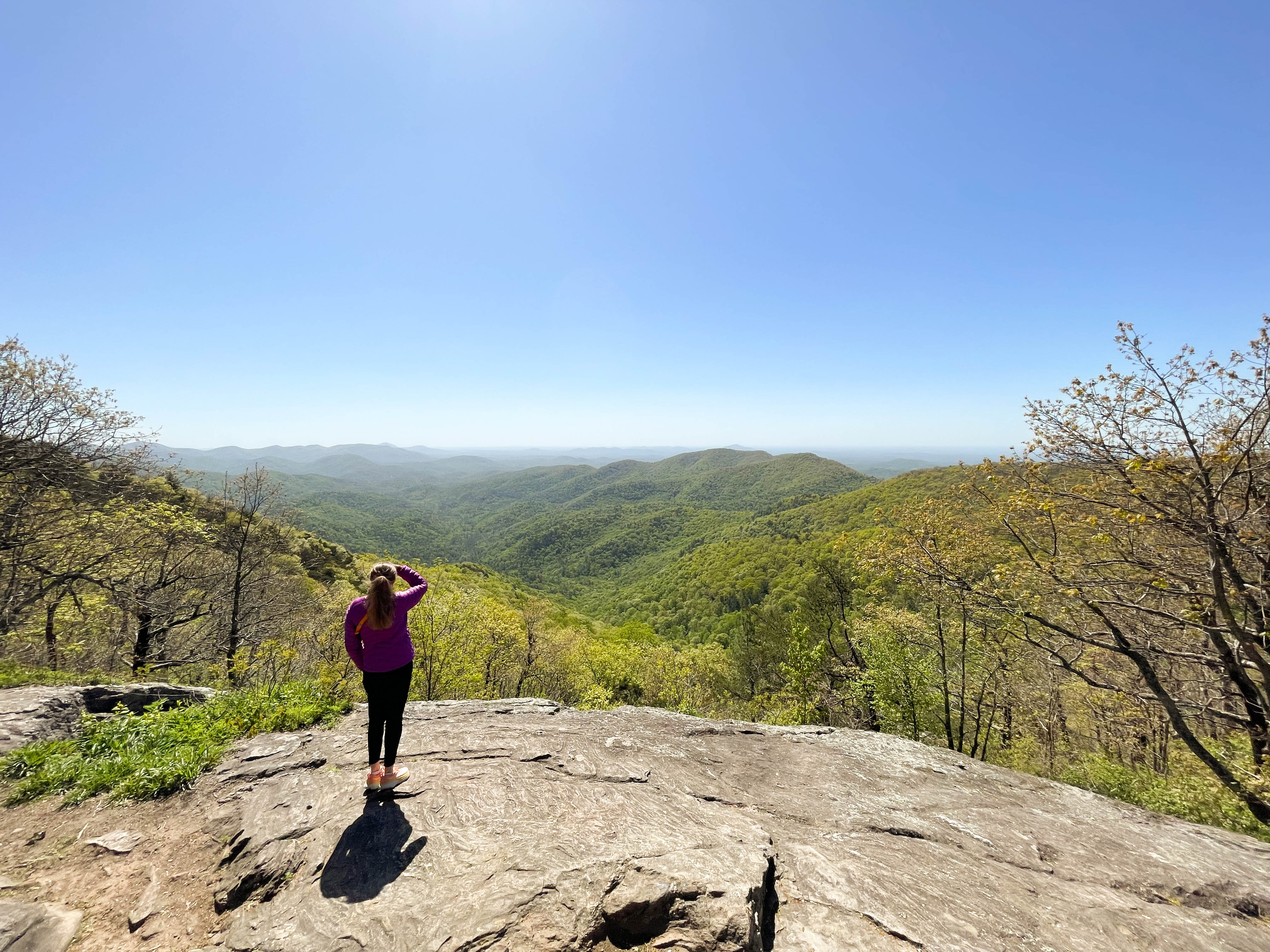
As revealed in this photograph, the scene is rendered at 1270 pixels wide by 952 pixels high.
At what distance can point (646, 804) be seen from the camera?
612cm

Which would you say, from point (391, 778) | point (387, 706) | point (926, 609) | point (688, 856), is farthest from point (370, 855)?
point (926, 609)

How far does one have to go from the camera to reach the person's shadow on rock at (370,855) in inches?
173

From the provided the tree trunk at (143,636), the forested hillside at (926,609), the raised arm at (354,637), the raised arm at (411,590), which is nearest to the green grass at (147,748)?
the forested hillside at (926,609)

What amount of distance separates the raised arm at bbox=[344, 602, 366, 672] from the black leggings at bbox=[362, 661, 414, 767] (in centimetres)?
23

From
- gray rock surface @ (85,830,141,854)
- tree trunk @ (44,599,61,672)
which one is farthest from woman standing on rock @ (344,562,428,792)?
tree trunk @ (44,599,61,672)

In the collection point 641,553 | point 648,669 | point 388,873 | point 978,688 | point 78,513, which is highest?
Answer: point 78,513

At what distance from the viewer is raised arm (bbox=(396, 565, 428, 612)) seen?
6113mm

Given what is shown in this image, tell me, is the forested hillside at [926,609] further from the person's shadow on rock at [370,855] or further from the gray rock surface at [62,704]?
the person's shadow on rock at [370,855]

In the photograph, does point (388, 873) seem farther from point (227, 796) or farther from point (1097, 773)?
point (1097, 773)

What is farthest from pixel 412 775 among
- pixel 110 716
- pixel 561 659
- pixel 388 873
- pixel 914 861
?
pixel 561 659

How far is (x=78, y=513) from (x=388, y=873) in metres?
17.2

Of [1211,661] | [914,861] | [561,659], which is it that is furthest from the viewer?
[561,659]

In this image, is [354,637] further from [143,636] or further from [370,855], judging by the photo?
[143,636]

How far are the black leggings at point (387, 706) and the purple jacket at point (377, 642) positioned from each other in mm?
103
